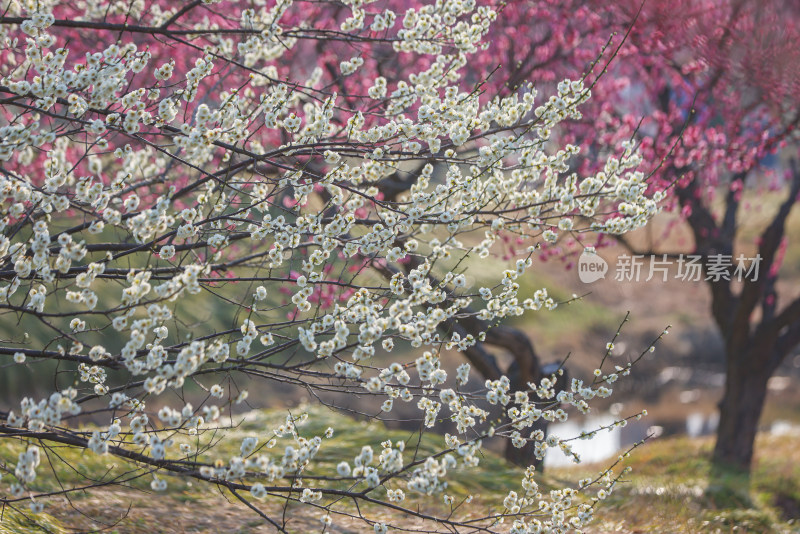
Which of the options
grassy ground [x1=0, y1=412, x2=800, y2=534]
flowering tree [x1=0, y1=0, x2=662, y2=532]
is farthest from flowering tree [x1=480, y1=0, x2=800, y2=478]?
flowering tree [x1=0, y1=0, x2=662, y2=532]

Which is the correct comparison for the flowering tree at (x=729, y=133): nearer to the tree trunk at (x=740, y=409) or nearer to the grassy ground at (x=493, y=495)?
the tree trunk at (x=740, y=409)

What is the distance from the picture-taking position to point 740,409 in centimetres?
Result: 857

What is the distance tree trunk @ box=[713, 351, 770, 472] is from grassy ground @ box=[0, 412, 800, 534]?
0.85 ft

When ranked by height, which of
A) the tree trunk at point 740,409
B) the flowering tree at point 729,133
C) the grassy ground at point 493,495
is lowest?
the grassy ground at point 493,495

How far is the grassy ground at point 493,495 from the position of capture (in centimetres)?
487

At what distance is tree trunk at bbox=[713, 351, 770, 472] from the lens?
27.8ft

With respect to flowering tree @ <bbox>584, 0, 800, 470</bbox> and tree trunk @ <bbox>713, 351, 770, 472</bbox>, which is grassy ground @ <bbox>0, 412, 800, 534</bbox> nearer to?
tree trunk @ <bbox>713, 351, 770, 472</bbox>

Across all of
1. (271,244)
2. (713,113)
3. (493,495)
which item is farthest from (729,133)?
(271,244)

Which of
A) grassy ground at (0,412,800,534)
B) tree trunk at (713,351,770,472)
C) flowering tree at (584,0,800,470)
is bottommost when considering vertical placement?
grassy ground at (0,412,800,534)

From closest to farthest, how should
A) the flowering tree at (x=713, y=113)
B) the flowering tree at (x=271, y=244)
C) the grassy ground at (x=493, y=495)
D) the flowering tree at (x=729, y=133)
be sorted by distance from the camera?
the flowering tree at (x=271, y=244) → the grassy ground at (x=493, y=495) → the flowering tree at (x=729, y=133) → the flowering tree at (x=713, y=113)

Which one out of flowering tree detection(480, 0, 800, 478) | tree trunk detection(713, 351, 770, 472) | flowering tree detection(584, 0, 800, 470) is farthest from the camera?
tree trunk detection(713, 351, 770, 472)

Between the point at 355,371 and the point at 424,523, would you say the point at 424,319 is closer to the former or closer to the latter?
the point at 355,371

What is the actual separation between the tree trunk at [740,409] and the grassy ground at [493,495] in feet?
0.85

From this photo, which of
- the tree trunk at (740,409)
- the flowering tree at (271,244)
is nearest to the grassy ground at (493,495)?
the tree trunk at (740,409)
